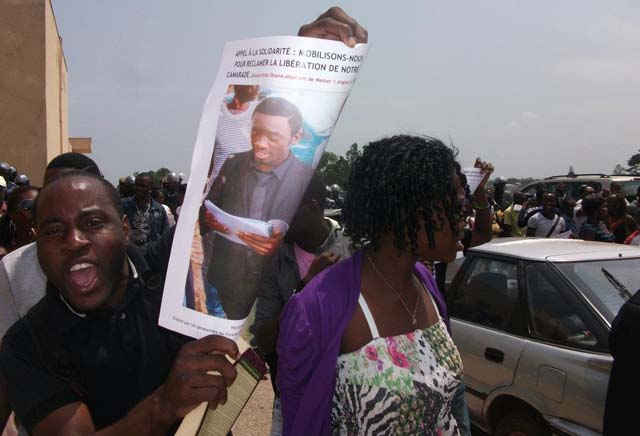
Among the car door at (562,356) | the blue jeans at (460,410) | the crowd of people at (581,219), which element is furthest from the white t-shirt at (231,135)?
the crowd of people at (581,219)

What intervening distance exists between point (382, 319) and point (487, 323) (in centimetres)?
258

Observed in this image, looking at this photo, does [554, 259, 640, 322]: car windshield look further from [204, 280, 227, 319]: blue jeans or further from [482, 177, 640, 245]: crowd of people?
[204, 280, 227, 319]: blue jeans

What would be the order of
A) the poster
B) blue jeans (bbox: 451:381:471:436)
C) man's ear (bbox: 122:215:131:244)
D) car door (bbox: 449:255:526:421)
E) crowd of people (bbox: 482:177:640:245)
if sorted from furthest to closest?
crowd of people (bbox: 482:177:640:245), car door (bbox: 449:255:526:421), blue jeans (bbox: 451:381:471:436), man's ear (bbox: 122:215:131:244), the poster

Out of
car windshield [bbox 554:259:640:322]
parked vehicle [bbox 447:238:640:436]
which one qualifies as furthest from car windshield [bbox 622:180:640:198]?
car windshield [bbox 554:259:640:322]

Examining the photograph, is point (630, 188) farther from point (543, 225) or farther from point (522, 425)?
point (522, 425)

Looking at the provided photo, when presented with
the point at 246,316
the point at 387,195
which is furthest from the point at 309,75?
the point at 387,195

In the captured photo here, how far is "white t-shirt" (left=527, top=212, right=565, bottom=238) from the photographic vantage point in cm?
867

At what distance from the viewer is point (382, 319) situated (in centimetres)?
201

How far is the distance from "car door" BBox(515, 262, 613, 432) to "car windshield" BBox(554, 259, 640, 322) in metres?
0.08

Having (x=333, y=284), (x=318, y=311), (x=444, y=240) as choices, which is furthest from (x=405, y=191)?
(x=318, y=311)

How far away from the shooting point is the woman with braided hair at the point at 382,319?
185 centimetres

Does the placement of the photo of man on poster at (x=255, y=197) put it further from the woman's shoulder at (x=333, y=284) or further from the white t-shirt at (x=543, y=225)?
the white t-shirt at (x=543, y=225)

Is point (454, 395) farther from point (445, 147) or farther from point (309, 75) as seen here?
point (309, 75)

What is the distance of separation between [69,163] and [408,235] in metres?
2.05
